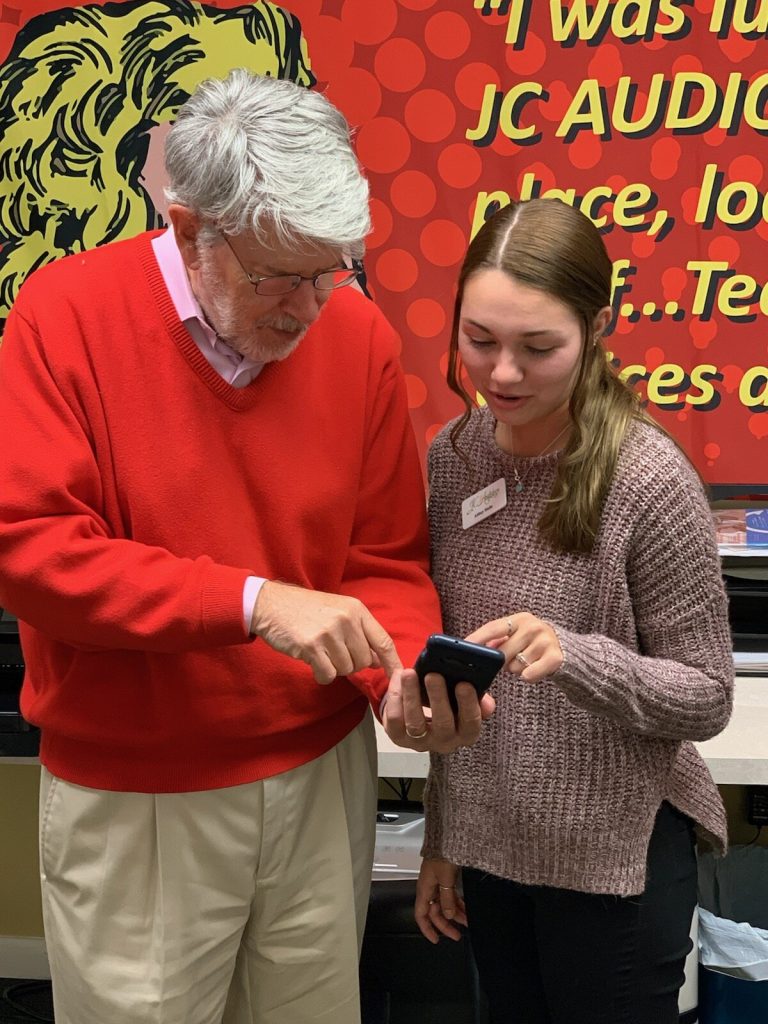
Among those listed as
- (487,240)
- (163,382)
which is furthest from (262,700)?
(487,240)

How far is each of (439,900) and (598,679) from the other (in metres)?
0.52

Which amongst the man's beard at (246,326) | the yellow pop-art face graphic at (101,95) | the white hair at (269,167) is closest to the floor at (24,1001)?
the yellow pop-art face graphic at (101,95)

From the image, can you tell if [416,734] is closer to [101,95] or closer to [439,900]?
[439,900]

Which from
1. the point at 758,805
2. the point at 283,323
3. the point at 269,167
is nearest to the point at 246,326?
the point at 283,323

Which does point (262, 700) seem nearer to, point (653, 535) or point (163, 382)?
point (163, 382)

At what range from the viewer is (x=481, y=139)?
2357 mm

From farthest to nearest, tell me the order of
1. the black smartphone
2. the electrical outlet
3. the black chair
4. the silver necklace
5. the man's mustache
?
the electrical outlet < the black chair < the silver necklace < the man's mustache < the black smartphone

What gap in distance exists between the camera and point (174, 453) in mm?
1277

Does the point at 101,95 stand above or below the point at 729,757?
above

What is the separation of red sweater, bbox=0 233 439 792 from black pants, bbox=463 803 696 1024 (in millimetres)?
354

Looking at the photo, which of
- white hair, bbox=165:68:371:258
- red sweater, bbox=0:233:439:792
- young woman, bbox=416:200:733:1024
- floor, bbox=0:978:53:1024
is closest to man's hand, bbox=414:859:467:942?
young woman, bbox=416:200:733:1024

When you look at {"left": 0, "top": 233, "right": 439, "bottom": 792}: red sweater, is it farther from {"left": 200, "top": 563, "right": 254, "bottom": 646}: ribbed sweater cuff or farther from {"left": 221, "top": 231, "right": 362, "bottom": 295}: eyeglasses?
{"left": 221, "top": 231, "right": 362, "bottom": 295}: eyeglasses

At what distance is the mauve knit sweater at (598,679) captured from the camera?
1302mm

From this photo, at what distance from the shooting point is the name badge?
1.42 metres
